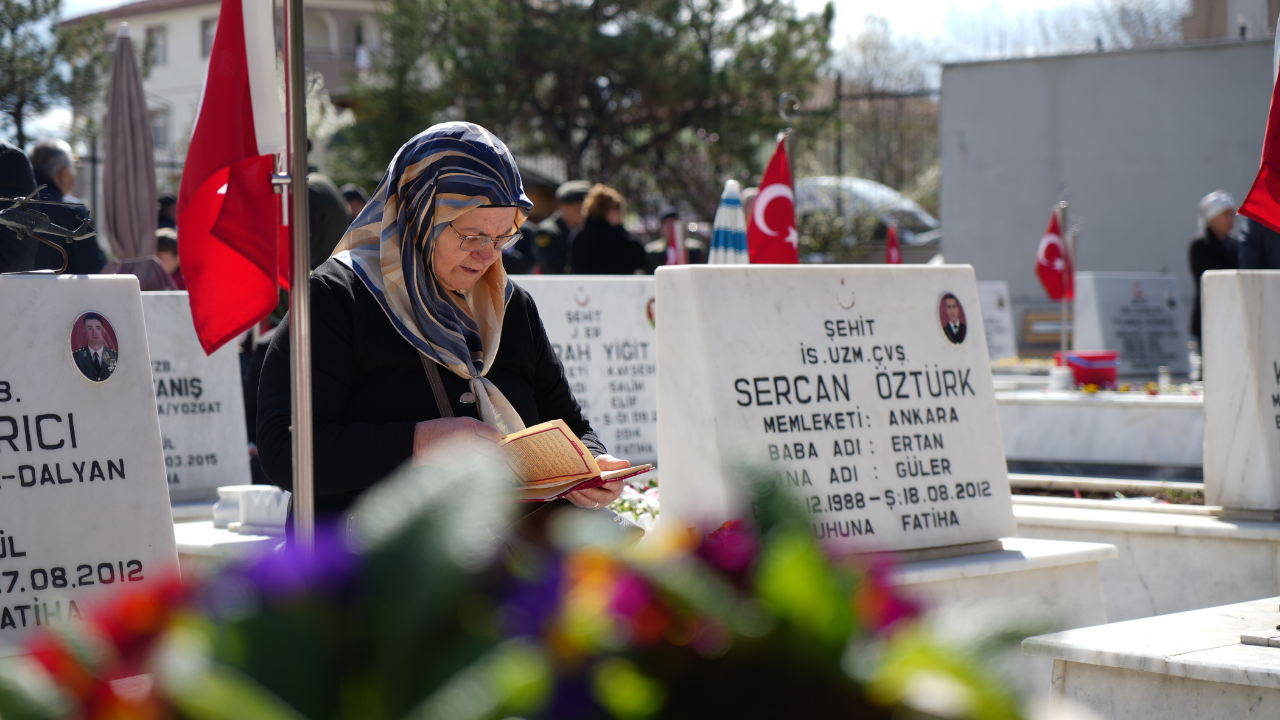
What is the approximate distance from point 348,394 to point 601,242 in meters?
6.52

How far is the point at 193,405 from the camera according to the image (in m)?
5.84

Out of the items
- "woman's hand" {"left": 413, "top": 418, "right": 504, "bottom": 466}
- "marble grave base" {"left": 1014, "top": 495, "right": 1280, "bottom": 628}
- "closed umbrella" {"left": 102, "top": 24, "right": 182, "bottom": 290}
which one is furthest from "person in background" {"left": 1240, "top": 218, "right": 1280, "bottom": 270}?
"woman's hand" {"left": 413, "top": 418, "right": 504, "bottom": 466}

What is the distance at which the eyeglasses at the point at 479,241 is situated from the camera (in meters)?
2.82

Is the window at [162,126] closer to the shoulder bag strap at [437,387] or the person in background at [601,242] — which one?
the person in background at [601,242]

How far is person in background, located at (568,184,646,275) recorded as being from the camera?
9219 millimetres

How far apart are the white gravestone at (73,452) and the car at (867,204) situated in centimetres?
2017

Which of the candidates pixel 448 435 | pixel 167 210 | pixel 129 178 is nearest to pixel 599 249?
pixel 129 178

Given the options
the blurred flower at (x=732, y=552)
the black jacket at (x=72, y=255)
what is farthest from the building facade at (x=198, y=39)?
the blurred flower at (x=732, y=552)

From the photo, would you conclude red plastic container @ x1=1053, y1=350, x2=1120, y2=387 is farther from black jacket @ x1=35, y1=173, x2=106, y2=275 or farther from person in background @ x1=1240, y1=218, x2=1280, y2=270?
black jacket @ x1=35, y1=173, x2=106, y2=275

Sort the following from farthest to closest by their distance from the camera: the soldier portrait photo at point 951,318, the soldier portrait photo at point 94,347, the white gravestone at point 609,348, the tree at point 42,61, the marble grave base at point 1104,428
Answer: the tree at point 42,61 → the marble grave base at point 1104,428 → the white gravestone at point 609,348 → the soldier portrait photo at point 951,318 → the soldier portrait photo at point 94,347

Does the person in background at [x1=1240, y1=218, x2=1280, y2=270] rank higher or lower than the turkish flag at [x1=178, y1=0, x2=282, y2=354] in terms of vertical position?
lower

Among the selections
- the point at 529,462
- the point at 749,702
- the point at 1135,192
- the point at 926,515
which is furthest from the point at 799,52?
the point at 749,702

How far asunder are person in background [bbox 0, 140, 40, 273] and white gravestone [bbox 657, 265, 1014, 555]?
A: 217 centimetres

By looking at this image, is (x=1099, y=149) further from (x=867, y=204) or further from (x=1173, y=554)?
(x=1173, y=554)
